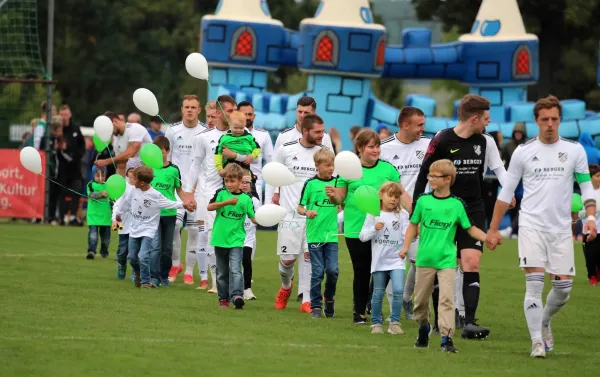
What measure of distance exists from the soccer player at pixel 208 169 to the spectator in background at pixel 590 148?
11213mm

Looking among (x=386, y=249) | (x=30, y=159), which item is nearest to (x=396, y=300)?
(x=386, y=249)

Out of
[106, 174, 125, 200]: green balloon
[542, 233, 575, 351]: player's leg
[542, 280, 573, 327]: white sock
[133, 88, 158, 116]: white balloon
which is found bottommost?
[542, 280, 573, 327]: white sock

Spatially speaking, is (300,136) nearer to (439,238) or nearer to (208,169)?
(208,169)

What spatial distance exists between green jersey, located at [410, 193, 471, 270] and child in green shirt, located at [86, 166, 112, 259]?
7983 mm

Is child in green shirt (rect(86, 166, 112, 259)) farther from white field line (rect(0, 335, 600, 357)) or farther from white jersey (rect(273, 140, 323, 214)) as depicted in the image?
white field line (rect(0, 335, 600, 357))

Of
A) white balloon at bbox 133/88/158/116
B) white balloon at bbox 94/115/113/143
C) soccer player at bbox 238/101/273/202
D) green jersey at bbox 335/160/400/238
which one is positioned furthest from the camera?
white balloon at bbox 94/115/113/143

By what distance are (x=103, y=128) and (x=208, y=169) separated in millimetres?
1765

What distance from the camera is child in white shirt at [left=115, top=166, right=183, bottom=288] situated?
1447 centimetres

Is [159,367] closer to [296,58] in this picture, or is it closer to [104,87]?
[296,58]

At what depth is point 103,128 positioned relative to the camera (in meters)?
15.4

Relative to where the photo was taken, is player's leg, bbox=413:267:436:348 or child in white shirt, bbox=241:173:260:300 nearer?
player's leg, bbox=413:267:436:348

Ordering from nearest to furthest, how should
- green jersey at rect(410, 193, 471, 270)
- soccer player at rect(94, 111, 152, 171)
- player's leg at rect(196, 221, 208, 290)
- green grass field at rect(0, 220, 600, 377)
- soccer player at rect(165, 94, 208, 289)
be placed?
green grass field at rect(0, 220, 600, 377)
green jersey at rect(410, 193, 471, 270)
player's leg at rect(196, 221, 208, 290)
soccer player at rect(165, 94, 208, 289)
soccer player at rect(94, 111, 152, 171)

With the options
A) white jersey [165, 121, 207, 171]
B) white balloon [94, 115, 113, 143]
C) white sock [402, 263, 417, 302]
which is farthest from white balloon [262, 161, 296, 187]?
white balloon [94, 115, 113, 143]

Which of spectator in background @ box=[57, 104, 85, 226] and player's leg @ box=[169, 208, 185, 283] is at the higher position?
spectator in background @ box=[57, 104, 85, 226]
